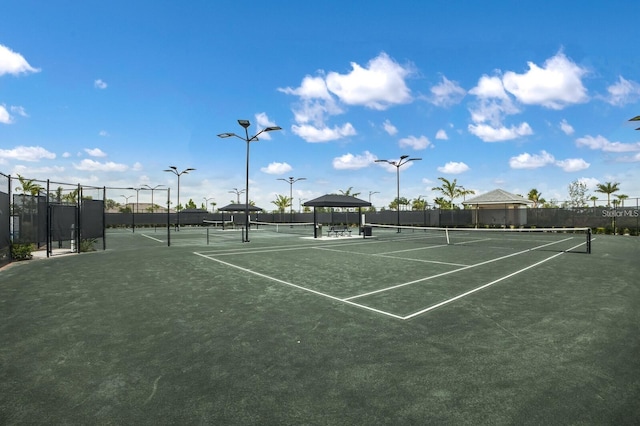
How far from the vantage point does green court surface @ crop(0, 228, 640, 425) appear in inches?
122

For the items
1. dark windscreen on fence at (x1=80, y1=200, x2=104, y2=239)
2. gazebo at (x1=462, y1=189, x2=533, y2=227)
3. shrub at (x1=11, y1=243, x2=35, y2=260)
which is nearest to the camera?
shrub at (x1=11, y1=243, x2=35, y2=260)

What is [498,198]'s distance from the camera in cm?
4303

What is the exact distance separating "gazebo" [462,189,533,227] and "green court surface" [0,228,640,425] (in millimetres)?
29488

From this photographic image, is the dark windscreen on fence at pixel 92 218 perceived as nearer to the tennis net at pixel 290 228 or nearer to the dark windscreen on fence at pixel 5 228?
the dark windscreen on fence at pixel 5 228

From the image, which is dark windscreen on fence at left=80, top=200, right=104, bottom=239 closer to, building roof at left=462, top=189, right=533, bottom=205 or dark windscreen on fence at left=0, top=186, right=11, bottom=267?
dark windscreen on fence at left=0, top=186, right=11, bottom=267

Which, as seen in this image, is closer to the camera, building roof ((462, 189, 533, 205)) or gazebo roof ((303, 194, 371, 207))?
gazebo roof ((303, 194, 371, 207))

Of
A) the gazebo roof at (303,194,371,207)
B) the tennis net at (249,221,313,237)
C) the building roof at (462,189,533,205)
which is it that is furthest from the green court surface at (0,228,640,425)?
the building roof at (462,189,533,205)

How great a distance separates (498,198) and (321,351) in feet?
148

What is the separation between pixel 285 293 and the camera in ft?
24.9

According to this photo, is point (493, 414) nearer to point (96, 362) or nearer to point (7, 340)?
point (96, 362)

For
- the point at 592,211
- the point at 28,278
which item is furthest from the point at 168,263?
the point at 592,211

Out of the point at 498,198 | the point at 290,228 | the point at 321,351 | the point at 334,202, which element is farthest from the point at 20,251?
the point at 498,198

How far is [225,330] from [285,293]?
2499 mm

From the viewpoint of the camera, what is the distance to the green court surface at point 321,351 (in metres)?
3.09
